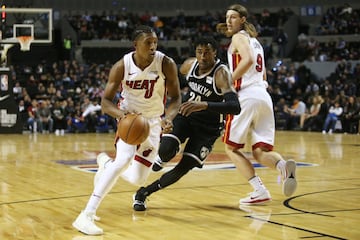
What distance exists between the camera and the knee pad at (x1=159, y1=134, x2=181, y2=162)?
6656 mm

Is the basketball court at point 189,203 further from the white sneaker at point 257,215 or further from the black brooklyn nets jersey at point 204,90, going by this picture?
the black brooklyn nets jersey at point 204,90

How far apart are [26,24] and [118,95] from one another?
4.07 m

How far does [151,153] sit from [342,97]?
1703cm

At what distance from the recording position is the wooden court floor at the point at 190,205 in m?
5.51

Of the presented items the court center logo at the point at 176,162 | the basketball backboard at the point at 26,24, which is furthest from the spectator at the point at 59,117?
the court center logo at the point at 176,162

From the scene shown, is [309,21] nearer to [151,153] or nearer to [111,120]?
[111,120]

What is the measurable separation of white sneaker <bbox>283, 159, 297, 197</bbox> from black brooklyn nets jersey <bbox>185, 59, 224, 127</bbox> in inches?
33.2

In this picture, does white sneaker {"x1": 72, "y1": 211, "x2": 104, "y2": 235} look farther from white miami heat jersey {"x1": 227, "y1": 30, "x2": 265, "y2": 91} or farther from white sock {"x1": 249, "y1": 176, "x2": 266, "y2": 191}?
white miami heat jersey {"x1": 227, "y1": 30, "x2": 265, "y2": 91}

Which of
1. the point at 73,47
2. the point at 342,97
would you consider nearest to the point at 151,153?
the point at 342,97

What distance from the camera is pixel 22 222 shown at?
5879 mm

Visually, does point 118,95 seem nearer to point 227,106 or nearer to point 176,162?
point 176,162

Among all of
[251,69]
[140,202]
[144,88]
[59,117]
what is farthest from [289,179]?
[59,117]

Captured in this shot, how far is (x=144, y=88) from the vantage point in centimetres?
597

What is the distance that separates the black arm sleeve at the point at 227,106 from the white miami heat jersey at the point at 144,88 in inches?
20.0
